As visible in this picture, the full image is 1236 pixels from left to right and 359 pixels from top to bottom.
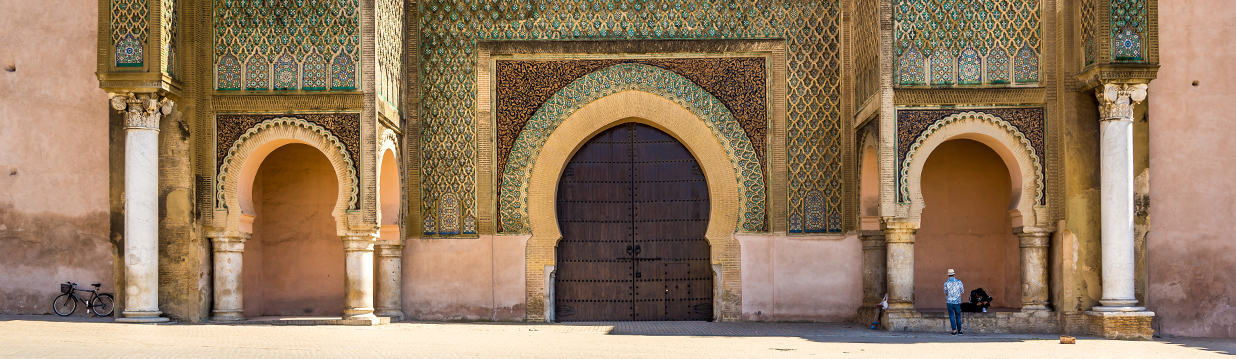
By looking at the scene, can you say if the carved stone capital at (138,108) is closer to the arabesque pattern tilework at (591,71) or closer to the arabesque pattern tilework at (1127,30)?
the arabesque pattern tilework at (591,71)

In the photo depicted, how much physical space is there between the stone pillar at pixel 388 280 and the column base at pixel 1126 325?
22.0ft

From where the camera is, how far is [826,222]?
11109 millimetres

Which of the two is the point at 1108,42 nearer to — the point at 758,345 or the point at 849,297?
the point at 849,297

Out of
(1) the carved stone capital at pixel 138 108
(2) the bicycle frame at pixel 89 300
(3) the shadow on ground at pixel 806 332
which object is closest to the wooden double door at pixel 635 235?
(3) the shadow on ground at pixel 806 332

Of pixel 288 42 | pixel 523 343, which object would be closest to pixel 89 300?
pixel 288 42

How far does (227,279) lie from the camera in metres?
10.2

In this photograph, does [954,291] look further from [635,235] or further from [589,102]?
[589,102]

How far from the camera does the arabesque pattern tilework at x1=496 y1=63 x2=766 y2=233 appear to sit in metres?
11.2

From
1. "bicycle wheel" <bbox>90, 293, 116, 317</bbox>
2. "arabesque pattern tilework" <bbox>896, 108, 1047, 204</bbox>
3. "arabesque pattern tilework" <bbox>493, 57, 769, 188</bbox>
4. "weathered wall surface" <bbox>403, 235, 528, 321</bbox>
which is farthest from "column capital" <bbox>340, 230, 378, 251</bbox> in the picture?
"arabesque pattern tilework" <bbox>896, 108, 1047, 204</bbox>

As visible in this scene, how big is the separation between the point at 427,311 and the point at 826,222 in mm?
4226

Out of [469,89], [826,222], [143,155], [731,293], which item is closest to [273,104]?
[143,155]

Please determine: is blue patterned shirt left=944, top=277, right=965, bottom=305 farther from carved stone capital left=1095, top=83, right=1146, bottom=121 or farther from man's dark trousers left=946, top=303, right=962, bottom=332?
carved stone capital left=1095, top=83, right=1146, bottom=121

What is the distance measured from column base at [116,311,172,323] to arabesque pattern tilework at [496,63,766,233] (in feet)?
11.2

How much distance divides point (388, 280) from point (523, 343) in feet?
9.35
